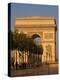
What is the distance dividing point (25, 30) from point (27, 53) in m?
0.24

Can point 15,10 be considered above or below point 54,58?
above

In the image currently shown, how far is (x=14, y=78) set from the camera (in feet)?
8.70

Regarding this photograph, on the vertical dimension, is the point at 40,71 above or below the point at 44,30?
below

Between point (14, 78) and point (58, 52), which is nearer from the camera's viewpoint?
point (14, 78)

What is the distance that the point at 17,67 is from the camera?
269 cm

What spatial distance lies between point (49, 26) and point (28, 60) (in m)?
0.42

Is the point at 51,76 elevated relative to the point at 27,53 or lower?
lower

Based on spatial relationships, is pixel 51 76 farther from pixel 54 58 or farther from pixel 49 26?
pixel 49 26

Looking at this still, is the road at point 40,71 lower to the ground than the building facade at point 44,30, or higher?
lower

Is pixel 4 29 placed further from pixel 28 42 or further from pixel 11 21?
pixel 28 42

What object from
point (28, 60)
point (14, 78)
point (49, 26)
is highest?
point (49, 26)

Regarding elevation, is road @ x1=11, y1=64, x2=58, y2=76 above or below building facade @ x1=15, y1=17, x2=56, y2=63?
below

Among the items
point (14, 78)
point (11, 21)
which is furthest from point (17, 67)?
point (11, 21)

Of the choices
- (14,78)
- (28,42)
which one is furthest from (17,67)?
(28,42)
